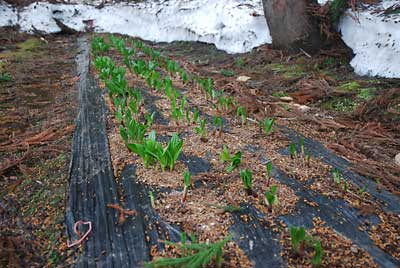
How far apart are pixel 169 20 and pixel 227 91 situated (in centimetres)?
585

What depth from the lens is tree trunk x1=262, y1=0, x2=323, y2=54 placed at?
436 cm

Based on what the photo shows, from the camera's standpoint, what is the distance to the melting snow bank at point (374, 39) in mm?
3410

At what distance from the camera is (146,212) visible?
58.0 inches

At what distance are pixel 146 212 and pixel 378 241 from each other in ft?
3.28

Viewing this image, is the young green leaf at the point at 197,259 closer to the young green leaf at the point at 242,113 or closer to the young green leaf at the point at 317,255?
the young green leaf at the point at 317,255

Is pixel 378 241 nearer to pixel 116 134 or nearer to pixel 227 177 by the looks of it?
pixel 227 177

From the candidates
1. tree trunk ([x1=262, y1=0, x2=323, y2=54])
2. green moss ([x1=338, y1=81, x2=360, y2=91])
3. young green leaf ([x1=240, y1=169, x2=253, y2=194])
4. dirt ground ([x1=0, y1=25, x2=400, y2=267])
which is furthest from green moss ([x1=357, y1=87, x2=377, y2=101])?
young green leaf ([x1=240, y1=169, x2=253, y2=194])

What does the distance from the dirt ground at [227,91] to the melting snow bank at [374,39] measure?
0.17m

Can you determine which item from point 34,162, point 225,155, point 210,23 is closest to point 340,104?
point 225,155

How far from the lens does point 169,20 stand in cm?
858

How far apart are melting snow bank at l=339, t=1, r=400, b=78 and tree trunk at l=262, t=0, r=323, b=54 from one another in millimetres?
400

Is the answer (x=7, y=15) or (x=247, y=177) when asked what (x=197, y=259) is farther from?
(x=7, y=15)

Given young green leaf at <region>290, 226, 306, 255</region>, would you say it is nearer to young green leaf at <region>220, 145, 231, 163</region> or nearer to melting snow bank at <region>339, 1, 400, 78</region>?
young green leaf at <region>220, 145, 231, 163</region>

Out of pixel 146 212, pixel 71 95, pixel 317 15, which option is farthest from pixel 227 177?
pixel 317 15
